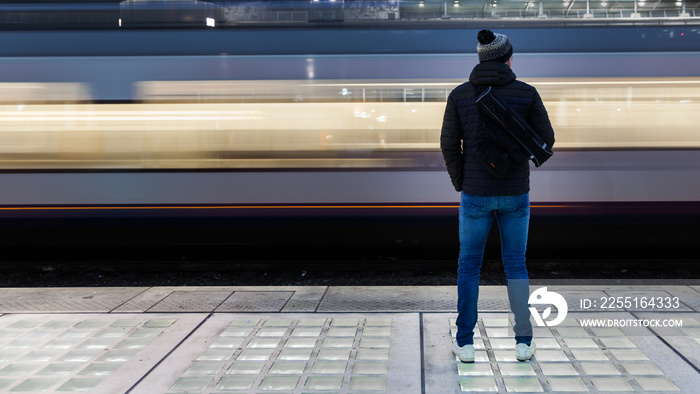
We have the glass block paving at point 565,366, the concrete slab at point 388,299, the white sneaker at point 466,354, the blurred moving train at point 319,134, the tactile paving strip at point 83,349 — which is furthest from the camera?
the blurred moving train at point 319,134

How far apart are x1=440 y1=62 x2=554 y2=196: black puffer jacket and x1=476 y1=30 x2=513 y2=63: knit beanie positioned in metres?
0.04

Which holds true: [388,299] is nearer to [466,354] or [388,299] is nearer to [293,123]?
[466,354]

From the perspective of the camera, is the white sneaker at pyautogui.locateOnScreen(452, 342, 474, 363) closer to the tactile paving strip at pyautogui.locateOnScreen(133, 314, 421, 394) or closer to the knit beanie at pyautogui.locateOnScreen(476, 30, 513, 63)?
the tactile paving strip at pyautogui.locateOnScreen(133, 314, 421, 394)

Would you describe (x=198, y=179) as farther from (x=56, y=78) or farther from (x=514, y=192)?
(x=514, y=192)

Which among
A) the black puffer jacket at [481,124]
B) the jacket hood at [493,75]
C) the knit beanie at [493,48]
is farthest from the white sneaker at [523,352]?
the knit beanie at [493,48]

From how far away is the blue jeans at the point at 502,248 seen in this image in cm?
301

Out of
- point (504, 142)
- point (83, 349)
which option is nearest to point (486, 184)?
point (504, 142)

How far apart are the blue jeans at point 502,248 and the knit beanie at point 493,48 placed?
67 centimetres

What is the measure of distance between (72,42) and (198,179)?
5.59 feet

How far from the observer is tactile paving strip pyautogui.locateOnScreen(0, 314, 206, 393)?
2.93 m

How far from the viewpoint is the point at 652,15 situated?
213 inches

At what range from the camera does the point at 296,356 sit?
3262mm

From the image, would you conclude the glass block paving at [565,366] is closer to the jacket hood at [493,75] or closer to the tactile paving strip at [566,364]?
the tactile paving strip at [566,364]

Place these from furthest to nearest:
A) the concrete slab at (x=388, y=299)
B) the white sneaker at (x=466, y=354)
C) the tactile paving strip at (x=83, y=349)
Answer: the concrete slab at (x=388, y=299) < the white sneaker at (x=466, y=354) < the tactile paving strip at (x=83, y=349)
